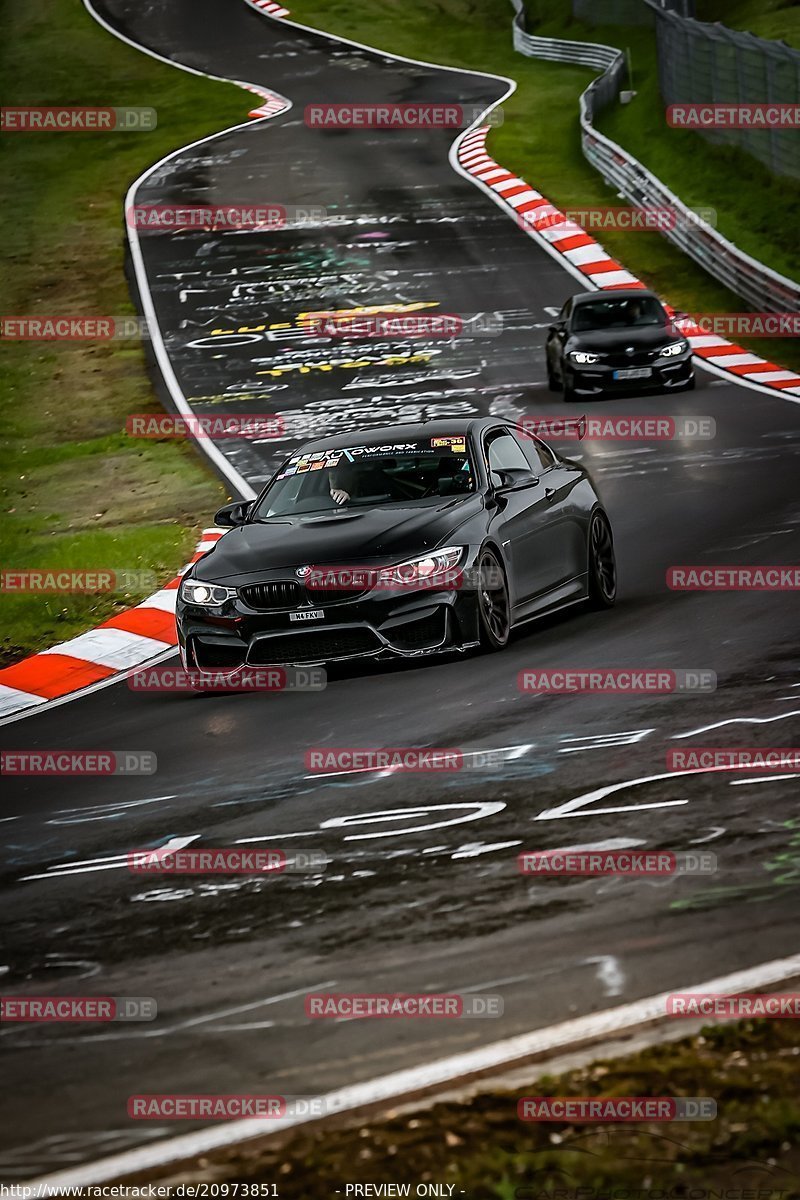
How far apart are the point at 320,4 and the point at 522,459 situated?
5405 cm

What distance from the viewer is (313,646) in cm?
1091

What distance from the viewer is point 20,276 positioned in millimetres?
32531

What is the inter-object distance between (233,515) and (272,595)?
1.38 metres

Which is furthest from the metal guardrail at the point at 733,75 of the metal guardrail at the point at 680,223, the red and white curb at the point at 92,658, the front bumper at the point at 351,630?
the front bumper at the point at 351,630

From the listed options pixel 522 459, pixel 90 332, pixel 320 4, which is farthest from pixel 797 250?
pixel 320 4

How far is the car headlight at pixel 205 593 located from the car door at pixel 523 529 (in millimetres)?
1611

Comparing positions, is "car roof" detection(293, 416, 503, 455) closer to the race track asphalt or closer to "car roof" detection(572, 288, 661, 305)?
the race track asphalt

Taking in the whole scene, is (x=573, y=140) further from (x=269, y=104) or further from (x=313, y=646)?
(x=313, y=646)

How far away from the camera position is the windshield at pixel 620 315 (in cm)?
2381

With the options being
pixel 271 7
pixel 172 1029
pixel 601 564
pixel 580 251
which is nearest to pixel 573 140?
pixel 580 251

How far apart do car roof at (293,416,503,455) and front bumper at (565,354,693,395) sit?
1045 centimetres

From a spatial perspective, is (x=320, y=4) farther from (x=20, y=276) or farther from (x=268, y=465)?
(x=268, y=465)

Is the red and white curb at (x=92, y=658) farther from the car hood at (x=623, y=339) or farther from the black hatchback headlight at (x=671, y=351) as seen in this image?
the black hatchback headlight at (x=671, y=351)

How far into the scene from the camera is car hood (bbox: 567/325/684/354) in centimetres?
2317
